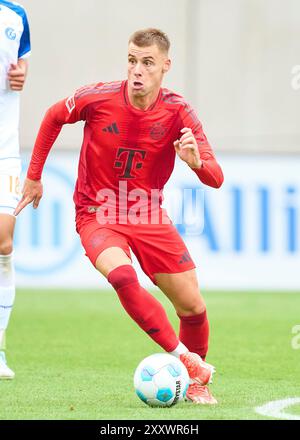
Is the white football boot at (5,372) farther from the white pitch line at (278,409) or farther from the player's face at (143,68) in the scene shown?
the player's face at (143,68)

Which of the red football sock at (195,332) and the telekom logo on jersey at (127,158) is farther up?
the telekom logo on jersey at (127,158)

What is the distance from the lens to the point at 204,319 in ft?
20.6

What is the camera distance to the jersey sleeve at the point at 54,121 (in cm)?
627

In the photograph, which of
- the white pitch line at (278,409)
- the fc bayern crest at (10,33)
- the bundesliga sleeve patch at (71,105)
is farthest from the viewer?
the fc bayern crest at (10,33)

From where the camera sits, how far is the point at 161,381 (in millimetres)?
5586

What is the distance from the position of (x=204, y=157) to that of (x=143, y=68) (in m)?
0.60

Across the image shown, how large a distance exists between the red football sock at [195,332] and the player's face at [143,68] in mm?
1283

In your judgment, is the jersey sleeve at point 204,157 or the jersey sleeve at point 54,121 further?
the jersey sleeve at point 54,121

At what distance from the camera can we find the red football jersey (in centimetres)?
627

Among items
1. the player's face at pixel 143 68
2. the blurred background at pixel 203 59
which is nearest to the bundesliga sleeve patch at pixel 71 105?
the player's face at pixel 143 68

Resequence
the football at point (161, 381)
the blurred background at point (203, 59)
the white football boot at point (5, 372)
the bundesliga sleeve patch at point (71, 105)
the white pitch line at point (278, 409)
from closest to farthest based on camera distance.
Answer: the white pitch line at point (278, 409) < the football at point (161, 381) < the bundesliga sleeve patch at point (71, 105) < the white football boot at point (5, 372) < the blurred background at point (203, 59)

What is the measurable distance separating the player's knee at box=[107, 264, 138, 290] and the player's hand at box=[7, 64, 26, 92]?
1720 millimetres

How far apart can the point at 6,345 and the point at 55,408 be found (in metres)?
3.10

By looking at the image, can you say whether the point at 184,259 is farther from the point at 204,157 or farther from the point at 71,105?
the point at 71,105
